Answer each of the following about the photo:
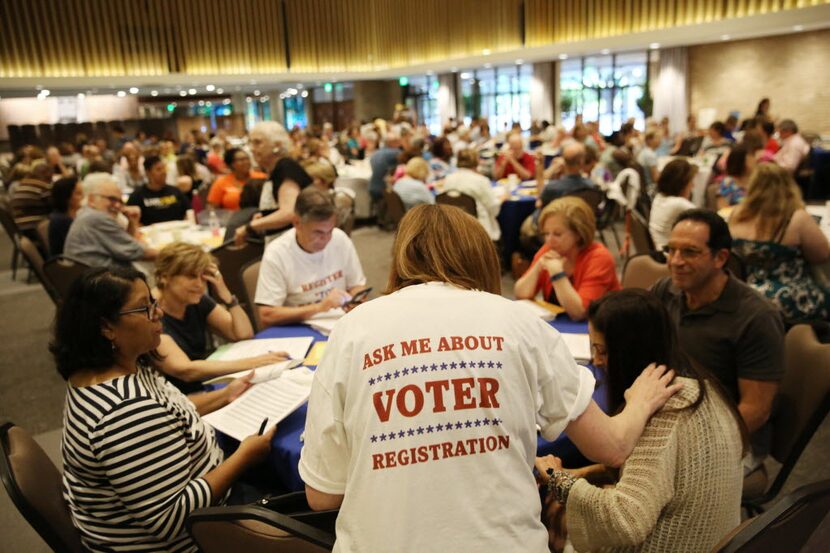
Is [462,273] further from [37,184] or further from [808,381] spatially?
[37,184]

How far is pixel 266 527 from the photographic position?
1.43 m

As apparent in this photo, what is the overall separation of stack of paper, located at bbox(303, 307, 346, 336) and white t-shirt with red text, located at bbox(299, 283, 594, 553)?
1.60 meters

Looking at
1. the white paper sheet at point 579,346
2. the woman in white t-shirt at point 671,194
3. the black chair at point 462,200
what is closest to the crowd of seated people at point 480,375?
the white paper sheet at point 579,346

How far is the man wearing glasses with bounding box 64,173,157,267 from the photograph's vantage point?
14.4 feet

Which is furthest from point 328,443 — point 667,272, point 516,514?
point 667,272

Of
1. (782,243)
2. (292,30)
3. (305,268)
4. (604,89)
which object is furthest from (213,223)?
(604,89)

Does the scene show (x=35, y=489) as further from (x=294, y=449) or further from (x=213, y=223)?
(x=213, y=223)

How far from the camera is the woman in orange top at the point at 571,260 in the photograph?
2.93 meters

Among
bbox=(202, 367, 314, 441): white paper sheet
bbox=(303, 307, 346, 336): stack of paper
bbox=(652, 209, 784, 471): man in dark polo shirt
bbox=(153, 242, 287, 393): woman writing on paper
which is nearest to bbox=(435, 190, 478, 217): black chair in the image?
bbox=(303, 307, 346, 336): stack of paper

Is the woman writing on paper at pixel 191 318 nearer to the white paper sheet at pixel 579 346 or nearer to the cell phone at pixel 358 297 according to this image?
the cell phone at pixel 358 297

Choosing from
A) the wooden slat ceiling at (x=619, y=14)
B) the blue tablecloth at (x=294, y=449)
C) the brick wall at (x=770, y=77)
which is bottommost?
the blue tablecloth at (x=294, y=449)

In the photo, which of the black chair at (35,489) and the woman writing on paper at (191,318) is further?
the woman writing on paper at (191,318)

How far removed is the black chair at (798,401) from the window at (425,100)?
18940 millimetres

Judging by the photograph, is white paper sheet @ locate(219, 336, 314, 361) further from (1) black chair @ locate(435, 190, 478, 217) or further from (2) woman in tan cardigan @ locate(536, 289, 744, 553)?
(1) black chair @ locate(435, 190, 478, 217)
